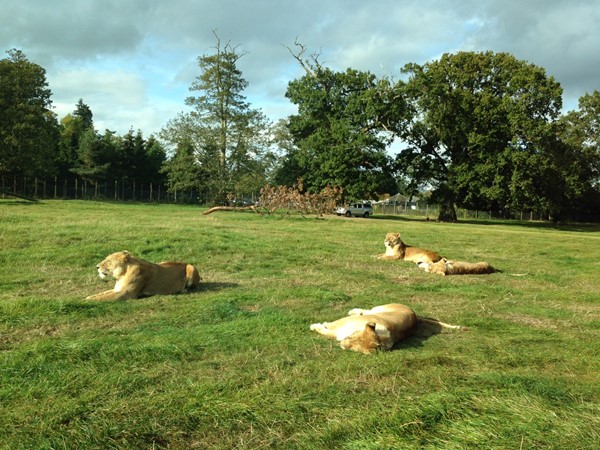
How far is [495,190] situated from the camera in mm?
40875

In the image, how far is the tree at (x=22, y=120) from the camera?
43.2m

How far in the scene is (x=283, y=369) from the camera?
458 centimetres

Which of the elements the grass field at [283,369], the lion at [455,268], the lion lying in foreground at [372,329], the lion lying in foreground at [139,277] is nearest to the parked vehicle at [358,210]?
the lion at [455,268]

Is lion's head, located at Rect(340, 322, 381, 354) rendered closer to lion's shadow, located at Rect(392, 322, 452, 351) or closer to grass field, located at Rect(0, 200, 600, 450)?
grass field, located at Rect(0, 200, 600, 450)

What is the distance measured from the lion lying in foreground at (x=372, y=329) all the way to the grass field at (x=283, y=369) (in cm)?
16

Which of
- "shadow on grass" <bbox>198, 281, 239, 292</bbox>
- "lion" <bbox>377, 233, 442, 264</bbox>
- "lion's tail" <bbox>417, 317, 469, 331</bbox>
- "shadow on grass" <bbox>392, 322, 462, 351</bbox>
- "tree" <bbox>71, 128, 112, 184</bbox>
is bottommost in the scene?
"shadow on grass" <bbox>198, 281, 239, 292</bbox>

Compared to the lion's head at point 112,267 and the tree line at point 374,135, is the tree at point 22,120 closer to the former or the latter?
the tree line at point 374,135

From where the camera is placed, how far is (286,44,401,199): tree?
146ft

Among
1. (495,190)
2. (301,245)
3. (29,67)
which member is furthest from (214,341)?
(29,67)

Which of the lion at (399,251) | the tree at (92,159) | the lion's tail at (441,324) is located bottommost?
the lion's tail at (441,324)

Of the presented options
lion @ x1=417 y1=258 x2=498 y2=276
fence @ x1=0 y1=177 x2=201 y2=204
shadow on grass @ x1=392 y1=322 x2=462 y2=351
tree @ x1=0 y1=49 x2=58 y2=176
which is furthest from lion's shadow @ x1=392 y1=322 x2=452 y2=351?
fence @ x1=0 y1=177 x2=201 y2=204

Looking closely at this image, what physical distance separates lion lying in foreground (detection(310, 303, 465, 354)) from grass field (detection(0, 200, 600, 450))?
0.52ft

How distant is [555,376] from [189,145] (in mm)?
47518

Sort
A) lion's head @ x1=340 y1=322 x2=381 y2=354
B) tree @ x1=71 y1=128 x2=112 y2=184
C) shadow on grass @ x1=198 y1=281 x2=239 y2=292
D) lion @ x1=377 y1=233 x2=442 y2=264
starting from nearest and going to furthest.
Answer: lion's head @ x1=340 y1=322 x2=381 y2=354
shadow on grass @ x1=198 y1=281 x2=239 y2=292
lion @ x1=377 y1=233 x2=442 y2=264
tree @ x1=71 y1=128 x2=112 y2=184
